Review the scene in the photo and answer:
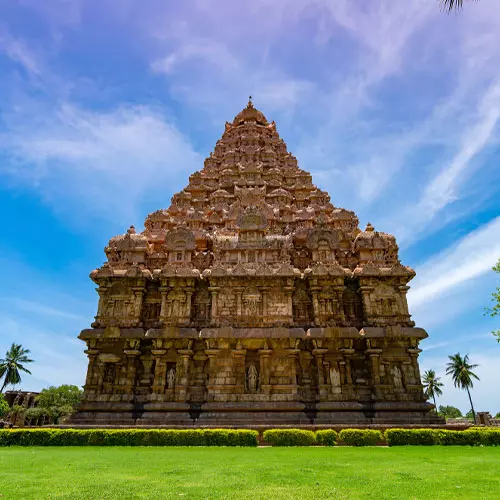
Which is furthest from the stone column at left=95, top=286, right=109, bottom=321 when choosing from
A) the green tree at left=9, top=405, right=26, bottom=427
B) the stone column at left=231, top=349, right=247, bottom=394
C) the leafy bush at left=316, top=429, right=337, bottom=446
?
the green tree at left=9, top=405, right=26, bottom=427

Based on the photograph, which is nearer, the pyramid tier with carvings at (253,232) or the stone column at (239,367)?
the stone column at (239,367)

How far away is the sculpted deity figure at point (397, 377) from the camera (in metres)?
23.1

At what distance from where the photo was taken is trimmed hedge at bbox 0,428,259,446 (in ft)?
49.8

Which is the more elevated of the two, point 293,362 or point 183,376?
point 293,362

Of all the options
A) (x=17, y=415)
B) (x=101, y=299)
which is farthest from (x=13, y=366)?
(x=101, y=299)

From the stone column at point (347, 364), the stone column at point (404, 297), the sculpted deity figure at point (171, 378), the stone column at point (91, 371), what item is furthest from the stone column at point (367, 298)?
the stone column at point (91, 371)

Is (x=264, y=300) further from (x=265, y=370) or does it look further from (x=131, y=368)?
(x=131, y=368)

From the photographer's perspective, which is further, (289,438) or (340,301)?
(340,301)

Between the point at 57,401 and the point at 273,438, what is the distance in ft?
157

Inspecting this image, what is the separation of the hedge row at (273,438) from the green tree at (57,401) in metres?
38.6

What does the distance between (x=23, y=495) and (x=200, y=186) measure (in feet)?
99.2

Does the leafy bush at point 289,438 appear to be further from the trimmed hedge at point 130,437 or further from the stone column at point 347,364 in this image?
the stone column at point 347,364

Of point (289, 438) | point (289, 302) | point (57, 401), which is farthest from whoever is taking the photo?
point (57, 401)

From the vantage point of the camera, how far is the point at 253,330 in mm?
23469
